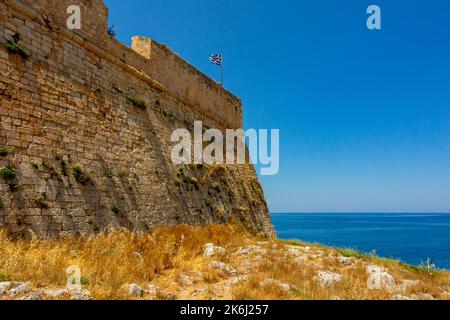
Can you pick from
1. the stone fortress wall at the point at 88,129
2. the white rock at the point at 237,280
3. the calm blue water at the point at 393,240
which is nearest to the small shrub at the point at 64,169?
the stone fortress wall at the point at 88,129

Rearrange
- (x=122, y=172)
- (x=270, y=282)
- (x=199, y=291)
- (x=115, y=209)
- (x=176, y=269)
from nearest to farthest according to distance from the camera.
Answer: (x=199, y=291)
(x=270, y=282)
(x=176, y=269)
(x=115, y=209)
(x=122, y=172)

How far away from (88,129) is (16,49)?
7.45 ft

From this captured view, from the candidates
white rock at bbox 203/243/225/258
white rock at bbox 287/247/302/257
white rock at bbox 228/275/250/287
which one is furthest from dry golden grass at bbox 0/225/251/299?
white rock at bbox 287/247/302/257

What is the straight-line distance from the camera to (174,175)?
11.3 metres

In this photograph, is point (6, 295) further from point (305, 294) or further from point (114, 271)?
point (305, 294)

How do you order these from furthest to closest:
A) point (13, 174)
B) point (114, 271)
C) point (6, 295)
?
1. point (13, 174)
2. point (114, 271)
3. point (6, 295)

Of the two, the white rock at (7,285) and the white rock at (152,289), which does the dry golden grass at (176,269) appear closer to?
the white rock at (152,289)

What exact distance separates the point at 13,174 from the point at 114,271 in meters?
2.72

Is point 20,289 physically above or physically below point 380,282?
A: above

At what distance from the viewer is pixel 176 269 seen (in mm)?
6836

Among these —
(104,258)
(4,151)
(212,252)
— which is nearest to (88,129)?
(4,151)

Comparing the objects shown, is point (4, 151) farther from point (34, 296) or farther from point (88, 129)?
point (34, 296)

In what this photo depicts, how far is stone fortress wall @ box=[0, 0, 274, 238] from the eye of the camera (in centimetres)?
645
